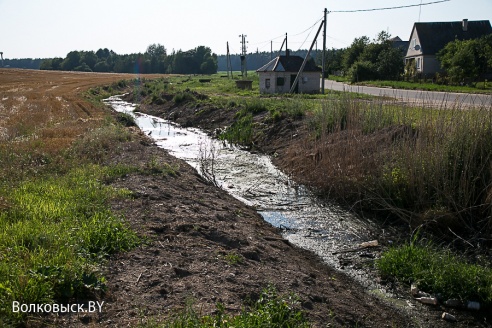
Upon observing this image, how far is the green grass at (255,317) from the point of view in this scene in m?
4.26

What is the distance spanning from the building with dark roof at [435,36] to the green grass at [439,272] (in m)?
50.4

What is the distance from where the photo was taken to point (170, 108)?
104 feet

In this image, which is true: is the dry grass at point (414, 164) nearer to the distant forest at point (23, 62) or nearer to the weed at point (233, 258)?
the weed at point (233, 258)

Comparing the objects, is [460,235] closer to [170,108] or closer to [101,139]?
[101,139]

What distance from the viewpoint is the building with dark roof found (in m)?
53.8

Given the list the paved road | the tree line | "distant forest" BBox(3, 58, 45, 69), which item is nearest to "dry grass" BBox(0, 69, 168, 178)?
the paved road

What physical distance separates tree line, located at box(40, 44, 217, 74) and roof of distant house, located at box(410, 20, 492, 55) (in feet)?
215

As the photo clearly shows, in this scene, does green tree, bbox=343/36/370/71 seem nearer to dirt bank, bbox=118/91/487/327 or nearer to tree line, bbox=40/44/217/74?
dirt bank, bbox=118/91/487/327

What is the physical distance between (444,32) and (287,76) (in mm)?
30625

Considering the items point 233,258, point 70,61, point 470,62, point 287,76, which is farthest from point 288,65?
point 70,61

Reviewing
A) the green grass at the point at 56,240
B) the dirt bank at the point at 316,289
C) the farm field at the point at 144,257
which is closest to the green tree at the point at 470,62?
the farm field at the point at 144,257

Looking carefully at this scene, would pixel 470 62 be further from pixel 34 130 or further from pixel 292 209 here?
pixel 34 130

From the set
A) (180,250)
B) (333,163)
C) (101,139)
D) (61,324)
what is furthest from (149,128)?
(61,324)

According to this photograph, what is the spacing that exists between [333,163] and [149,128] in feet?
50.6
